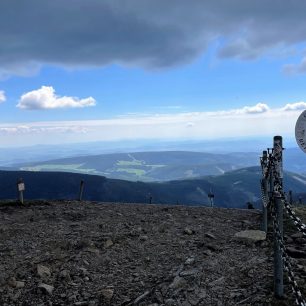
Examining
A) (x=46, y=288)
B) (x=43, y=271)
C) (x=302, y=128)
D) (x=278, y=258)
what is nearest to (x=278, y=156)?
(x=302, y=128)

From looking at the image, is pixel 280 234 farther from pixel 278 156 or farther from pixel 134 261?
pixel 134 261

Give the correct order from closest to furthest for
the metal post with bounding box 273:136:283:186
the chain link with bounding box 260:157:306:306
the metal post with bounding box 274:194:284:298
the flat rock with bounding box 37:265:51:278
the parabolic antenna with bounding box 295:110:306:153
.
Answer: the chain link with bounding box 260:157:306:306 → the metal post with bounding box 274:194:284:298 → the parabolic antenna with bounding box 295:110:306:153 → the metal post with bounding box 273:136:283:186 → the flat rock with bounding box 37:265:51:278

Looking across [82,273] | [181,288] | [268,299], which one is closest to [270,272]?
[268,299]

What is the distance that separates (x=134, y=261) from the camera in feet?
35.5

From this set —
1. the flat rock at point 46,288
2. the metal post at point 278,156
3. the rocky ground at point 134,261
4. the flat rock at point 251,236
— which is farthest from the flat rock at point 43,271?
the metal post at point 278,156

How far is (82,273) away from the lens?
32.5ft

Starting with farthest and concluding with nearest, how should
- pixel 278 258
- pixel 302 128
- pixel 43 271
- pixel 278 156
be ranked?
1. pixel 43 271
2. pixel 278 156
3. pixel 302 128
4. pixel 278 258

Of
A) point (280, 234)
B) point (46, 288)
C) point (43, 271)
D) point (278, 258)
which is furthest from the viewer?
point (43, 271)

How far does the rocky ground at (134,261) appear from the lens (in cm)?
848

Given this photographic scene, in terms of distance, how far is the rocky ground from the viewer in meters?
8.48

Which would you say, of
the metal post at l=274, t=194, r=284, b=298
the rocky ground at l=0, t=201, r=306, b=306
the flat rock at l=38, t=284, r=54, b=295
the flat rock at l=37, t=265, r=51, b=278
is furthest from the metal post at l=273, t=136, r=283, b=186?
the flat rock at l=37, t=265, r=51, b=278

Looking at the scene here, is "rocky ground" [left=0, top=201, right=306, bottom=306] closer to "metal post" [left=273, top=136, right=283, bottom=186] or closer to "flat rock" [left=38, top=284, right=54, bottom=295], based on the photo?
"flat rock" [left=38, top=284, right=54, bottom=295]

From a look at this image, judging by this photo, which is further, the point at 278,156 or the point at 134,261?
the point at 134,261

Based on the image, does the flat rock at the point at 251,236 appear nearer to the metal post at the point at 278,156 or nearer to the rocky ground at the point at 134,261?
the rocky ground at the point at 134,261
